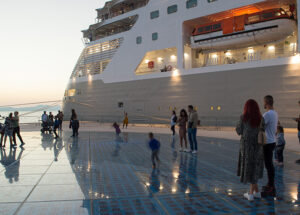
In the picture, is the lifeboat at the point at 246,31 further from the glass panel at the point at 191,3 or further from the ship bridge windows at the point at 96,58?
the ship bridge windows at the point at 96,58

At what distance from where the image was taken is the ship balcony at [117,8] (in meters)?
24.0

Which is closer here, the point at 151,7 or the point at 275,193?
the point at 275,193

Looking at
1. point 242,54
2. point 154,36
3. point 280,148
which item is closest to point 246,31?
point 242,54

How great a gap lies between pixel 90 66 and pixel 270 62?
17.0m

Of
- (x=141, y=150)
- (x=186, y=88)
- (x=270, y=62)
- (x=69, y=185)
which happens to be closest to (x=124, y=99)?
(x=186, y=88)

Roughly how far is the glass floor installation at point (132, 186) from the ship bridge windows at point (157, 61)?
1414cm

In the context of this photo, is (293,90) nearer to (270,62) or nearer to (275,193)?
(270,62)

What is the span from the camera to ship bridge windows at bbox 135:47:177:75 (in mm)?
20814

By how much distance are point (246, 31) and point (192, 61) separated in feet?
15.9

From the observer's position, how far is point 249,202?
12.8ft

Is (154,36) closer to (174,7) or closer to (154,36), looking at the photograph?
(154,36)

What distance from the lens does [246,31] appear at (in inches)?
626

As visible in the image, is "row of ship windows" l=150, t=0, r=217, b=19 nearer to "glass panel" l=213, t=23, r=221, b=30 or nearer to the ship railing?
"glass panel" l=213, t=23, r=221, b=30

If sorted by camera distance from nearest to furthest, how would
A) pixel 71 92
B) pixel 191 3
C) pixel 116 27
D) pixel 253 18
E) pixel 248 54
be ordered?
pixel 253 18 → pixel 248 54 → pixel 191 3 → pixel 116 27 → pixel 71 92
